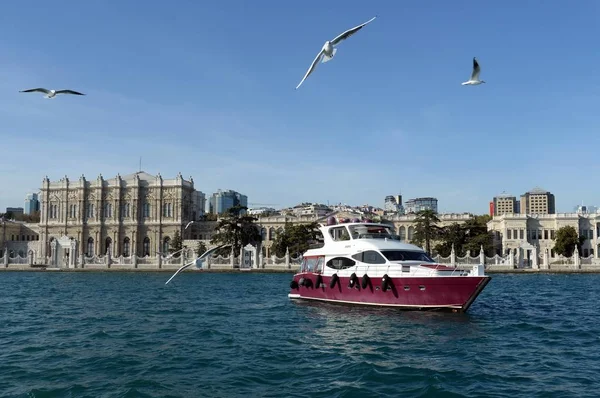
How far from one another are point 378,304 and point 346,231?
429 cm

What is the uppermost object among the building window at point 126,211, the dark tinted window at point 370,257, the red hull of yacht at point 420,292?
the building window at point 126,211

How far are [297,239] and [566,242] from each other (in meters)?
31.7

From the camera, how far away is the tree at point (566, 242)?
230 feet

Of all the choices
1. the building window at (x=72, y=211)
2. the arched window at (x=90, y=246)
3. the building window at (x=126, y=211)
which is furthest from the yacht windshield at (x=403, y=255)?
the building window at (x=72, y=211)

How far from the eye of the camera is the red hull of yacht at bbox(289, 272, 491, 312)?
20.9 meters

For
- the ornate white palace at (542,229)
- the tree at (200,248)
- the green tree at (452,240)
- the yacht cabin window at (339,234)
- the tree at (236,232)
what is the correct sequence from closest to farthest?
the yacht cabin window at (339,234) < the green tree at (452,240) < the tree at (236,232) < the ornate white palace at (542,229) < the tree at (200,248)

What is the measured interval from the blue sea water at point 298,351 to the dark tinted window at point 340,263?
5.87 ft

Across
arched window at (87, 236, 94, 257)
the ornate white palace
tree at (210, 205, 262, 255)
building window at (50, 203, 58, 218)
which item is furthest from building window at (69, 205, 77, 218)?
the ornate white palace

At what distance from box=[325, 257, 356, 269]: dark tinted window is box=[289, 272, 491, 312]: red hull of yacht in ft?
1.93

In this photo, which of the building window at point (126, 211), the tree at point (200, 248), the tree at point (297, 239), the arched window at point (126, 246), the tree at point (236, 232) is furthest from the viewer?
the building window at point (126, 211)

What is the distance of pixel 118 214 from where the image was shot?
302 feet

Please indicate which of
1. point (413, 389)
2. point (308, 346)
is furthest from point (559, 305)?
point (413, 389)

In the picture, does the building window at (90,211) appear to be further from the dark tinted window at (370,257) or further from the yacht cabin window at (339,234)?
the dark tinted window at (370,257)

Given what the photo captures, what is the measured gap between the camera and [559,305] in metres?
25.3
